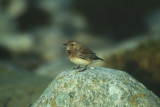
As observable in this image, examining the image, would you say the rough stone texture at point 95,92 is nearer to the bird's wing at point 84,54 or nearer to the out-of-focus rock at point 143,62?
the bird's wing at point 84,54

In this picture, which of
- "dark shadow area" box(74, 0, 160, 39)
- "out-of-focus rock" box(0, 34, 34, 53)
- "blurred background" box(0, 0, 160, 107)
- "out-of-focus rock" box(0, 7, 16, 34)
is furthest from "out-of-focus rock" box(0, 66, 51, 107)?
"dark shadow area" box(74, 0, 160, 39)

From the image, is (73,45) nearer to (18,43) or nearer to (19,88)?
(19,88)

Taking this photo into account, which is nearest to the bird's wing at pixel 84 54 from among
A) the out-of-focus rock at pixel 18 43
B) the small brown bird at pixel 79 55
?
the small brown bird at pixel 79 55

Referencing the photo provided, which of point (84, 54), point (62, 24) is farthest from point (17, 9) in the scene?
point (84, 54)

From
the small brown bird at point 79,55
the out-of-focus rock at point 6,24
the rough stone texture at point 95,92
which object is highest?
the out-of-focus rock at point 6,24

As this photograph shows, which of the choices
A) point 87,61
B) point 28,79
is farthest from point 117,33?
point 87,61

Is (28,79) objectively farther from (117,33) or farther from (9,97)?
(117,33)
